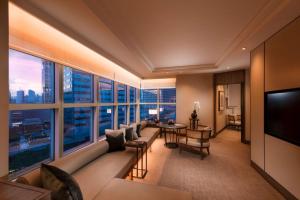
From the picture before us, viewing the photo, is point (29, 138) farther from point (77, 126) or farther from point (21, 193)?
point (21, 193)

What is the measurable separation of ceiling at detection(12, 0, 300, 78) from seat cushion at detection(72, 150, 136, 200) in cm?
229

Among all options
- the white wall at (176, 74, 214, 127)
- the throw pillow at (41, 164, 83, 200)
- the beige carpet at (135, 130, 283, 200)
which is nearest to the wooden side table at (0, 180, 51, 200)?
the throw pillow at (41, 164, 83, 200)

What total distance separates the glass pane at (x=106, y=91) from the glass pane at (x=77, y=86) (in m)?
0.33

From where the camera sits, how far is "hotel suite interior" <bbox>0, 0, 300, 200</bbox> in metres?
1.75

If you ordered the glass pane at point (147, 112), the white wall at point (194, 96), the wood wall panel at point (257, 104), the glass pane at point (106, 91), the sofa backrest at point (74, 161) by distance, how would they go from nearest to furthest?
the sofa backrest at point (74, 161), the wood wall panel at point (257, 104), the glass pane at point (106, 91), the white wall at point (194, 96), the glass pane at point (147, 112)

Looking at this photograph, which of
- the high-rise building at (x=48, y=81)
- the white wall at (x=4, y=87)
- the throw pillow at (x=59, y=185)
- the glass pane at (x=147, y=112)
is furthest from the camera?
the glass pane at (x=147, y=112)

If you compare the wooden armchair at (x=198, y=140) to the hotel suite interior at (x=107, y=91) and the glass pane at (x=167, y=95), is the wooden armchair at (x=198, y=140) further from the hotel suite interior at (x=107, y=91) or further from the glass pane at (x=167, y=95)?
the glass pane at (x=167, y=95)

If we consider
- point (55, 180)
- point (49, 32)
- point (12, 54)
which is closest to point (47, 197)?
point (55, 180)

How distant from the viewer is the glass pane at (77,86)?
109 inches

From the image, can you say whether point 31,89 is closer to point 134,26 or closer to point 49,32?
point 49,32

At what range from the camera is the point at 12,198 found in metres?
0.94

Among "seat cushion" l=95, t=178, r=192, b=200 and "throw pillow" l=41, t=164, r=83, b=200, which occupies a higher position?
"throw pillow" l=41, t=164, r=83, b=200

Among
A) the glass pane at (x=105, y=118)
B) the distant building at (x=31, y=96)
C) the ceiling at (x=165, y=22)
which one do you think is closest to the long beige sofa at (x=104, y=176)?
the glass pane at (x=105, y=118)

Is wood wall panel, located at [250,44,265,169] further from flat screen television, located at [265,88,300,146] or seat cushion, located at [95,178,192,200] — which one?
seat cushion, located at [95,178,192,200]
